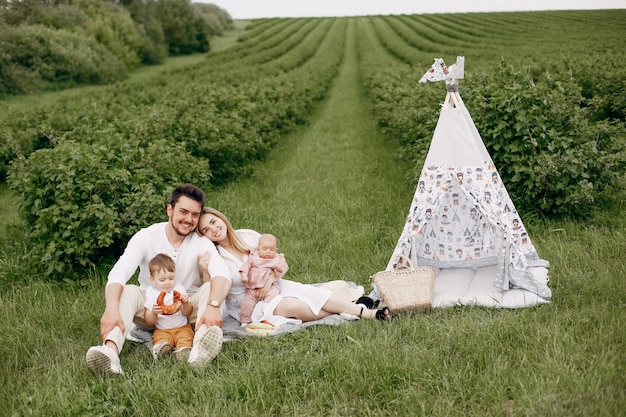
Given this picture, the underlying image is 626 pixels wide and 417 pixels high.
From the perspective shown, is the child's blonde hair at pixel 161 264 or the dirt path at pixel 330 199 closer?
the child's blonde hair at pixel 161 264

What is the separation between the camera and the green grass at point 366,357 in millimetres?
3336

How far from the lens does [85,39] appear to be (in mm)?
37406

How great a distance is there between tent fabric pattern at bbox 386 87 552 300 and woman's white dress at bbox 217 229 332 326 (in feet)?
3.06

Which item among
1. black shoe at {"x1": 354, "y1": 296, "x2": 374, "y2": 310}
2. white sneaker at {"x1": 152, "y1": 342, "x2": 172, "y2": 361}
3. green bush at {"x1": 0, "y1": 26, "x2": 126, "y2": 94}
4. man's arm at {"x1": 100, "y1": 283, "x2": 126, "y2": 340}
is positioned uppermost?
green bush at {"x1": 0, "y1": 26, "x2": 126, "y2": 94}

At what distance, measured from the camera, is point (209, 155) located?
9461 mm

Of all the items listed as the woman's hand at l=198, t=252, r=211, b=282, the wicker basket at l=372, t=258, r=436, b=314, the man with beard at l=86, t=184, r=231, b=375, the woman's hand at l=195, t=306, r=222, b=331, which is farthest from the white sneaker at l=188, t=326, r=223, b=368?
the wicker basket at l=372, t=258, r=436, b=314

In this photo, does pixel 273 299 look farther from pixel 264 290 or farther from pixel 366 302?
pixel 366 302

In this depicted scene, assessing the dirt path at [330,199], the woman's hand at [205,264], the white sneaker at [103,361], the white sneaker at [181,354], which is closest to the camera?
the white sneaker at [103,361]

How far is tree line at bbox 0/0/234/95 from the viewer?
102 ft

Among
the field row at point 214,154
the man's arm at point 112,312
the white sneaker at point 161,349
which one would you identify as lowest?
the white sneaker at point 161,349

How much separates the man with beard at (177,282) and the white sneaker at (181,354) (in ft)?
0.51

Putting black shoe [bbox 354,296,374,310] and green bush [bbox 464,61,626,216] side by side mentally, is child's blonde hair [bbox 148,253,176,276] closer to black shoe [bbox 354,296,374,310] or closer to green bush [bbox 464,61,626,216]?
black shoe [bbox 354,296,374,310]

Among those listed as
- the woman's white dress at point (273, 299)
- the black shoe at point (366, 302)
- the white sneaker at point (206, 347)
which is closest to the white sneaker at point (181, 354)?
the white sneaker at point (206, 347)

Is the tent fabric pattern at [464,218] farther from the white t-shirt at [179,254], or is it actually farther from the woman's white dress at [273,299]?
the white t-shirt at [179,254]
